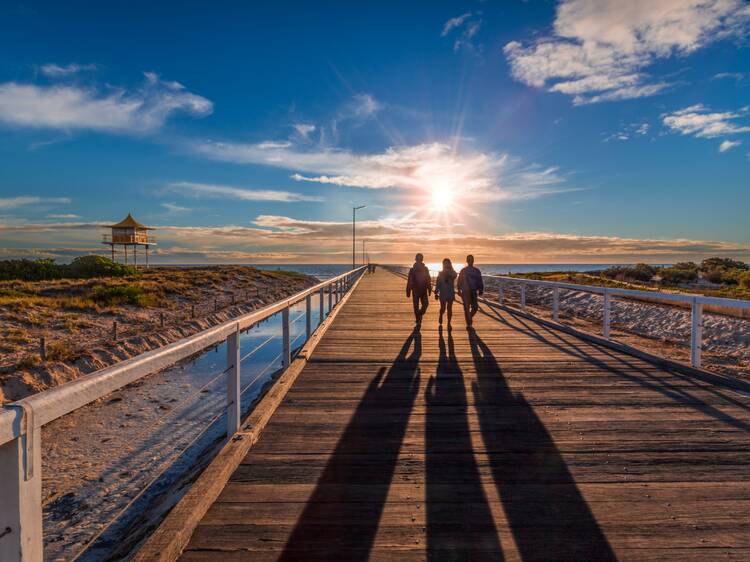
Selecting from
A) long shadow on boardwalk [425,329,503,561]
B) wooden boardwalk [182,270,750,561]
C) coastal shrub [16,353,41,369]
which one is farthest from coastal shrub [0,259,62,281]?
long shadow on boardwalk [425,329,503,561]

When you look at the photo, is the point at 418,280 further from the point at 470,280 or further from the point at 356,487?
the point at 356,487

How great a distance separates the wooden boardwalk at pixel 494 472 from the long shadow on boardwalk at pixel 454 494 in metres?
0.01

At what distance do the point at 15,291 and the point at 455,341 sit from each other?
2411cm

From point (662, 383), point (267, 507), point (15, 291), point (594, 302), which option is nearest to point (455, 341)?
point (662, 383)

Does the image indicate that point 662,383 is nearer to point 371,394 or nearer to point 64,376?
point 371,394

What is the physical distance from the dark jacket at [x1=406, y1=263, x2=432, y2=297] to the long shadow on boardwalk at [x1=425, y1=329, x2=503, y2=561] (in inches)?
232

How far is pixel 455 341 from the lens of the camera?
878 centimetres

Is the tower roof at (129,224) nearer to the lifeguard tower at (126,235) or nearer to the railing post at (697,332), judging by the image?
the lifeguard tower at (126,235)

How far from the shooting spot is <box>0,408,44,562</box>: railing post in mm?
1531

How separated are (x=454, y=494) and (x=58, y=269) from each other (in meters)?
41.3

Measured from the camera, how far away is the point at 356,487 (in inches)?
120

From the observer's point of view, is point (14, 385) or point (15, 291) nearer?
point (14, 385)

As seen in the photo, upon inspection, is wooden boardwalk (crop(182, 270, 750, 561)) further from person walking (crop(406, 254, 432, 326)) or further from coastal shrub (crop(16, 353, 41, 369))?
coastal shrub (crop(16, 353, 41, 369))

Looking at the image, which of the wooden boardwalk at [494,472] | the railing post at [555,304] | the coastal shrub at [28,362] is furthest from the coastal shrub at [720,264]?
the coastal shrub at [28,362]
